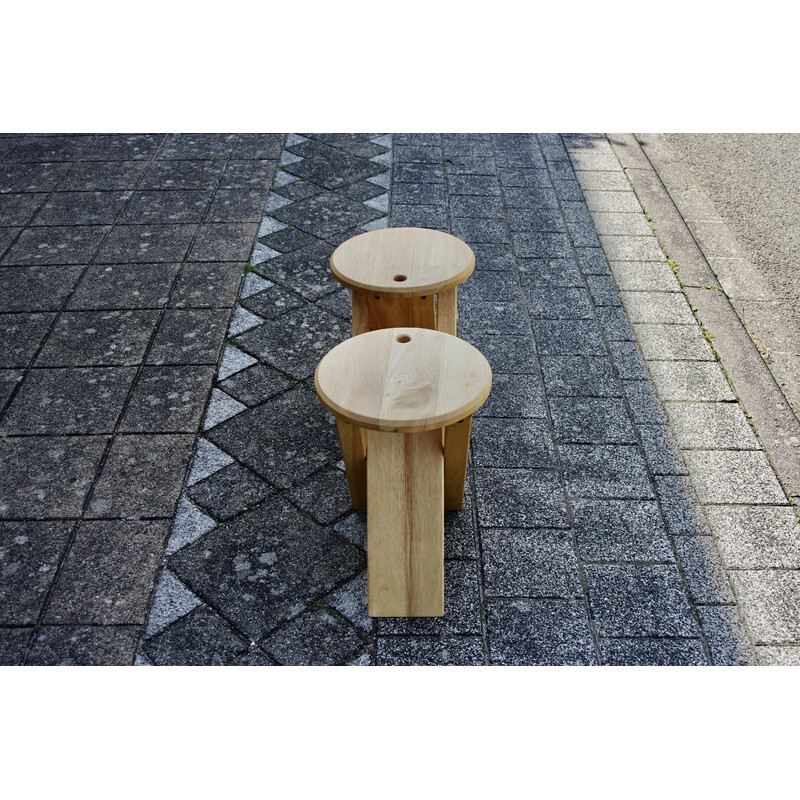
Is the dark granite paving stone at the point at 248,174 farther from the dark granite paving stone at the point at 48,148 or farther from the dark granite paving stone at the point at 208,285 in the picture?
the dark granite paving stone at the point at 48,148

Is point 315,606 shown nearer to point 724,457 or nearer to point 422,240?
point 422,240

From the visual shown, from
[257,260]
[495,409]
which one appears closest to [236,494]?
[495,409]

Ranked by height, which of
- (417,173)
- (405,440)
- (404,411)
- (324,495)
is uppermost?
(404,411)

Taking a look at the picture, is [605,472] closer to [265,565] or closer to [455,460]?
[455,460]

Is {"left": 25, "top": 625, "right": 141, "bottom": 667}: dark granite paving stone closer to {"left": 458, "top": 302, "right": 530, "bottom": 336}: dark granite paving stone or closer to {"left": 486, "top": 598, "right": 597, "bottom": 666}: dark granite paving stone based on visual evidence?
{"left": 486, "top": 598, "right": 597, "bottom": 666}: dark granite paving stone

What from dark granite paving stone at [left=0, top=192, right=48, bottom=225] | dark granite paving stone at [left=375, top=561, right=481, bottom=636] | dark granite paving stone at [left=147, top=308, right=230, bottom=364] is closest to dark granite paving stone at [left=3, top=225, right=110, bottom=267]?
dark granite paving stone at [left=0, top=192, right=48, bottom=225]

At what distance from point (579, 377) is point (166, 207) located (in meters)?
3.30

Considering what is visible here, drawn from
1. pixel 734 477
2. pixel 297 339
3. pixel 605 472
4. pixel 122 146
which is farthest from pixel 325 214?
pixel 734 477

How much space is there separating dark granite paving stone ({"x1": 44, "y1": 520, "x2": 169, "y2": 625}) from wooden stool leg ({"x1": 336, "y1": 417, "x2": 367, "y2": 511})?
2.64ft

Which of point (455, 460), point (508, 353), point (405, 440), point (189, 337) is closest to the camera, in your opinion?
point (405, 440)

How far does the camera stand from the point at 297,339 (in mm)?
4031

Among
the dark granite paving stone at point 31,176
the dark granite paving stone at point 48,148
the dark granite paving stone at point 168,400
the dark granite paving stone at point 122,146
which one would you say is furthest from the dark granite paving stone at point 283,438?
the dark granite paving stone at point 48,148

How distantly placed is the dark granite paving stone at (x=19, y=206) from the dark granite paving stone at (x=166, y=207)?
0.67 metres

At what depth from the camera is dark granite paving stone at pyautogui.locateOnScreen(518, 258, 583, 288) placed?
450 cm
